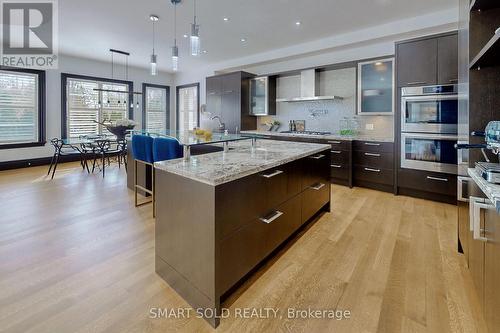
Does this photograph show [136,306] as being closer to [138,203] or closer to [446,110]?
[138,203]

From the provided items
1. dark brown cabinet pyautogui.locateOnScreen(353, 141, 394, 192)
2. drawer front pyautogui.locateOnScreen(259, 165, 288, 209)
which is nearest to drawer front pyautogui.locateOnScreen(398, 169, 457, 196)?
dark brown cabinet pyautogui.locateOnScreen(353, 141, 394, 192)

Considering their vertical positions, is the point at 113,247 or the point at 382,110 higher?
the point at 382,110

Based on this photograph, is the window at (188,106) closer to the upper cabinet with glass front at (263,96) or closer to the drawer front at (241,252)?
the upper cabinet with glass front at (263,96)

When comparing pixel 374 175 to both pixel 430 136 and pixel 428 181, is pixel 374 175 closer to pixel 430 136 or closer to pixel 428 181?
pixel 428 181

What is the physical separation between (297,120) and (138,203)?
3.88 m

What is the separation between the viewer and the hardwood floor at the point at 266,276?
5.21 ft

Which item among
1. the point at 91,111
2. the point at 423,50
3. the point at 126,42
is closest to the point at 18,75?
the point at 91,111

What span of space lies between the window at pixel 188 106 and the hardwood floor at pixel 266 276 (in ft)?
18.7

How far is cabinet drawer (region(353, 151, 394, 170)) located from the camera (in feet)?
14.3

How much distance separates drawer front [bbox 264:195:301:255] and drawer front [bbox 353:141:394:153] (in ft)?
8.35

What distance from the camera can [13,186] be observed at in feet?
15.3

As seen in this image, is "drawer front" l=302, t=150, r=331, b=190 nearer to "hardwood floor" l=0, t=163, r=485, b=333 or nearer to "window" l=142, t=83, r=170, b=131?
"hardwood floor" l=0, t=163, r=485, b=333

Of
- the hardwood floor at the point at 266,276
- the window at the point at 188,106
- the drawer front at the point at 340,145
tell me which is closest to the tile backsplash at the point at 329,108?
the drawer front at the point at 340,145

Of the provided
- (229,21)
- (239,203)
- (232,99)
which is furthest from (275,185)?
(232,99)
